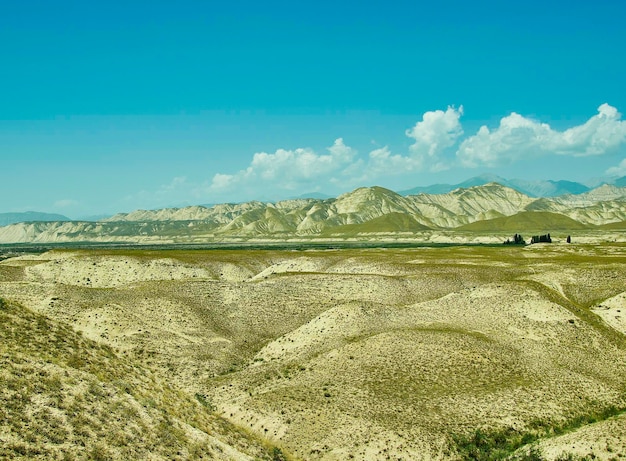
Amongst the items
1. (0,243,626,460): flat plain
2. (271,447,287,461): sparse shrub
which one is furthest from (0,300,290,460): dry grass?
(0,243,626,460): flat plain

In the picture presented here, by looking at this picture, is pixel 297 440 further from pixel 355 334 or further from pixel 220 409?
pixel 355 334

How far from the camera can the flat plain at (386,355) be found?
28.8 meters

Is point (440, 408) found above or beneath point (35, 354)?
beneath

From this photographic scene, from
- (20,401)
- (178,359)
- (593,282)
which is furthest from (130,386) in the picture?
(593,282)

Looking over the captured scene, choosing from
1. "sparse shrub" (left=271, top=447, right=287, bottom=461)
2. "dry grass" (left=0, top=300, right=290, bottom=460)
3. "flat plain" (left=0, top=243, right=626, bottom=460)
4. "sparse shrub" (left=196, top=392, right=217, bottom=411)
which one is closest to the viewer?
"dry grass" (left=0, top=300, right=290, bottom=460)

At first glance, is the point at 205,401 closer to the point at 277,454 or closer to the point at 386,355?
the point at 277,454

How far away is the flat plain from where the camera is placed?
28.8 metres

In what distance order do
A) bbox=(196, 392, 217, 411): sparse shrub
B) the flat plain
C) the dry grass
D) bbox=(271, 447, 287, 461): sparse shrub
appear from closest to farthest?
the dry grass
bbox=(271, 447, 287, 461): sparse shrub
the flat plain
bbox=(196, 392, 217, 411): sparse shrub

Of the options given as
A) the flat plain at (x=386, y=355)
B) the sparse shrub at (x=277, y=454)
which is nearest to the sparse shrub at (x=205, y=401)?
the flat plain at (x=386, y=355)

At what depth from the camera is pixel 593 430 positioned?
2753 cm

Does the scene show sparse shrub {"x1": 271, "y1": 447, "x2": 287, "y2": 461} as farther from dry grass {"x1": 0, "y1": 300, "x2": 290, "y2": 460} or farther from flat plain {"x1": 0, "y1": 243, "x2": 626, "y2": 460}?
flat plain {"x1": 0, "y1": 243, "x2": 626, "y2": 460}

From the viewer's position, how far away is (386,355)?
39281 millimetres

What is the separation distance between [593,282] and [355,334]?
142 ft

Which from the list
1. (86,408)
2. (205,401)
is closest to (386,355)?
(205,401)
